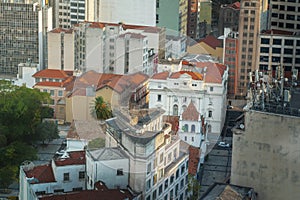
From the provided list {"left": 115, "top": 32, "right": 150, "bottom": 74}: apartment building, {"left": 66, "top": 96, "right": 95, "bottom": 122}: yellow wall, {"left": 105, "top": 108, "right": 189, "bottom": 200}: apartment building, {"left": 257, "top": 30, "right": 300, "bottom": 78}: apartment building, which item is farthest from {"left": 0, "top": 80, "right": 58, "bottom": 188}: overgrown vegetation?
{"left": 257, "top": 30, "right": 300, "bottom": 78}: apartment building

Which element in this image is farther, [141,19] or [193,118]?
[141,19]

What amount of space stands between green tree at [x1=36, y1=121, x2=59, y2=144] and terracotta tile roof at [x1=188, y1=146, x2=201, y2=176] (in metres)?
4.04

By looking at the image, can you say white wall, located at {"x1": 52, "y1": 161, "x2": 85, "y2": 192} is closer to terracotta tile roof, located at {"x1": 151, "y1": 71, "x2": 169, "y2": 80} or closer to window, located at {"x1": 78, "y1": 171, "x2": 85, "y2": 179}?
window, located at {"x1": 78, "y1": 171, "x2": 85, "y2": 179}

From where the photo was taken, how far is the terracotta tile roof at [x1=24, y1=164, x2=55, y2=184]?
9.82 metres

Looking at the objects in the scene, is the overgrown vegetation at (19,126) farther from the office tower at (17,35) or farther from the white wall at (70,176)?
the office tower at (17,35)

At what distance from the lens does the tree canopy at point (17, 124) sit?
43.0 feet

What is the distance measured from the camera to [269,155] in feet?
18.5

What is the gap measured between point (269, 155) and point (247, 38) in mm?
14358

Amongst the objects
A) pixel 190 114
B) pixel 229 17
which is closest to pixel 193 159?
pixel 190 114

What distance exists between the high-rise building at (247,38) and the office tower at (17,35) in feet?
22.3

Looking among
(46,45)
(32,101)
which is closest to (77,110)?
(32,101)

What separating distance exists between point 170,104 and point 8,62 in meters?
8.61

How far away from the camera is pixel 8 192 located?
41.8 ft

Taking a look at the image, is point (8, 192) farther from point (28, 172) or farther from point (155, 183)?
point (155, 183)
